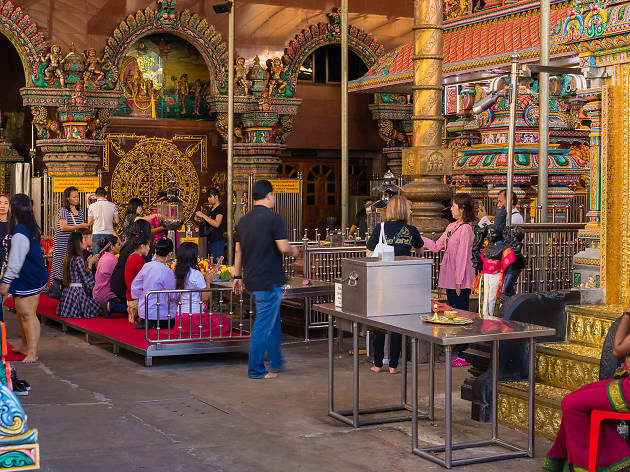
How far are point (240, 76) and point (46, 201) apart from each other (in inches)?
191

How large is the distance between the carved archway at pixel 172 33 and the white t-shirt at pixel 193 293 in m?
9.39

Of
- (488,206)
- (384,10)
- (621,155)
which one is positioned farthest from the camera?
(384,10)

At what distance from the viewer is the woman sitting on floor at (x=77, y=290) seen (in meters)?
11.0

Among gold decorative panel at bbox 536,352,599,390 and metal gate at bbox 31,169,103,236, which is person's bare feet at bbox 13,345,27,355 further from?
metal gate at bbox 31,169,103,236

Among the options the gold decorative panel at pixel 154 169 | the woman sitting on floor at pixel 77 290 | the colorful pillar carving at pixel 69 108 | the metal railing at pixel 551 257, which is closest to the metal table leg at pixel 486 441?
the metal railing at pixel 551 257

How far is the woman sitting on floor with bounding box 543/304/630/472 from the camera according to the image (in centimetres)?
523

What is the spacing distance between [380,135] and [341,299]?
50.6 feet

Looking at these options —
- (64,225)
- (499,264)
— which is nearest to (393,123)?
(64,225)

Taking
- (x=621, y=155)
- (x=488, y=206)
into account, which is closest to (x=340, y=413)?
(x=621, y=155)

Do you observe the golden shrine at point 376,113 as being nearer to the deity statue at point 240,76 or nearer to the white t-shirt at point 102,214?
the deity statue at point 240,76

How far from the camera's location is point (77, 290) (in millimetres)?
11172

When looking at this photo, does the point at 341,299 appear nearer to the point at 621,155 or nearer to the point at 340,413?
the point at 340,413

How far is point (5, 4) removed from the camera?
1783 cm

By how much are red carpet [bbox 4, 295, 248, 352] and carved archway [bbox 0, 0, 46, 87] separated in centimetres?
693
